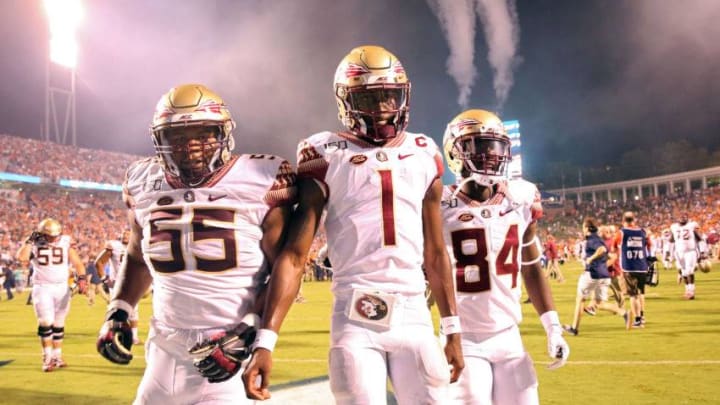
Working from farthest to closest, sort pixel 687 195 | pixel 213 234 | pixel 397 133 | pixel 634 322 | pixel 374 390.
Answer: pixel 687 195
pixel 634 322
pixel 397 133
pixel 213 234
pixel 374 390

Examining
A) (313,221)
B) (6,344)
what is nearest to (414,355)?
(313,221)

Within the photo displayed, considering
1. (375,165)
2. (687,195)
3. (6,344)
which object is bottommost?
(6,344)

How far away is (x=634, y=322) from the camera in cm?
1138

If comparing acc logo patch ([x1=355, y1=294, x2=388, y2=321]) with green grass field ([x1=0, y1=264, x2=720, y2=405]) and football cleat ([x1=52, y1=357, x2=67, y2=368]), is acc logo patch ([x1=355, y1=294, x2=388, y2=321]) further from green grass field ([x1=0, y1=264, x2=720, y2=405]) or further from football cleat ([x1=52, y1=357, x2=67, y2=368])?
football cleat ([x1=52, y1=357, x2=67, y2=368])

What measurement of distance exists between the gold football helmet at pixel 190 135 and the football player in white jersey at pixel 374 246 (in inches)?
16.5

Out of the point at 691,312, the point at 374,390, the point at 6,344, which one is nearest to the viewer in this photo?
the point at 374,390

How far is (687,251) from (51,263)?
14.9 meters

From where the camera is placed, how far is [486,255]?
4.01 m

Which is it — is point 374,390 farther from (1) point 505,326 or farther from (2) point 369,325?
(1) point 505,326

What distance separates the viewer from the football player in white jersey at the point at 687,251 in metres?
15.8

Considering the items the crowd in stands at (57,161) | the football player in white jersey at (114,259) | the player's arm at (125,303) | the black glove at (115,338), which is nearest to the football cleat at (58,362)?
the football player in white jersey at (114,259)

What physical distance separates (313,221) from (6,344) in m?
11.5

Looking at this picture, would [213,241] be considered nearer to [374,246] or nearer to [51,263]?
[374,246]

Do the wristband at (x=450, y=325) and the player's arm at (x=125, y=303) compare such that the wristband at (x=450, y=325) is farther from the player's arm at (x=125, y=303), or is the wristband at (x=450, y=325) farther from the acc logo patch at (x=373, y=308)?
the player's arm at (x=125, y=303)
